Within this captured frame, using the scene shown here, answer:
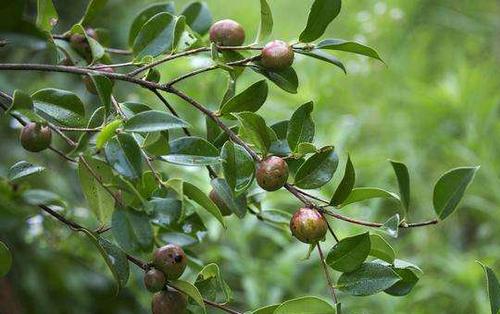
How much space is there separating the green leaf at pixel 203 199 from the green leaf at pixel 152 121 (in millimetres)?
67

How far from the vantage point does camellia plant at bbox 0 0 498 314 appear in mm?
455

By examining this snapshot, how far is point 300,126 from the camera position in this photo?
19.6 inches

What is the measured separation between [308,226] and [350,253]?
45 mm

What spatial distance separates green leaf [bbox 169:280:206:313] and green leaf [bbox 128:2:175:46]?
0.25 meters

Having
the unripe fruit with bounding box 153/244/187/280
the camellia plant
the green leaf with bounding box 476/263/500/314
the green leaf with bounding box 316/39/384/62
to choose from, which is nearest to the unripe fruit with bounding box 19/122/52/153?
the camellia plant

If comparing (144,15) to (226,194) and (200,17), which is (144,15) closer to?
(200,17)

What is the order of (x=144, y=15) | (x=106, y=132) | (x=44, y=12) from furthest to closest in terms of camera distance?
(x=144, y=15), (x=44, y=12), (x=106, y=132)

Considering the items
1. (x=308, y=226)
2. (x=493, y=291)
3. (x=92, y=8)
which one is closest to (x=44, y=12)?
(x=92, y=8)

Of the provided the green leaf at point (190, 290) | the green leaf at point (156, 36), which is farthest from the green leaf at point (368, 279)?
the green leaf at point (156, 36)

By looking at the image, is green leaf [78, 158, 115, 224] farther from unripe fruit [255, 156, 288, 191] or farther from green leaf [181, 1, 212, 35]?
green leaf [181, 1, 212, 35]

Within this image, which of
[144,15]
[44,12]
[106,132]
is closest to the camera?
[106,132]

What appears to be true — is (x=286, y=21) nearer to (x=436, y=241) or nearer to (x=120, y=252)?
(x=436, y=241)

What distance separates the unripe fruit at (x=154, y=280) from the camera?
0.47 meters

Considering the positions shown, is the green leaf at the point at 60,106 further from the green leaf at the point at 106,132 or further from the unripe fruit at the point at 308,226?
the unripe fruit at the point at 308,226
